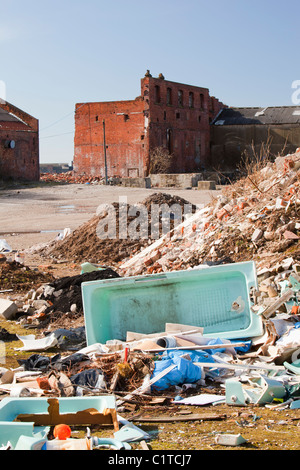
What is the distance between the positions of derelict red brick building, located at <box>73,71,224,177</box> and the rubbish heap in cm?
3464

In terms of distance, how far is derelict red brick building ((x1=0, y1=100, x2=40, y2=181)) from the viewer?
39500mm

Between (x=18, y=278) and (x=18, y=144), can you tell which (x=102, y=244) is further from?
(x=18, y=144)

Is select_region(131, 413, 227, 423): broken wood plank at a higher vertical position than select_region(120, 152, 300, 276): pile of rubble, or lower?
lower

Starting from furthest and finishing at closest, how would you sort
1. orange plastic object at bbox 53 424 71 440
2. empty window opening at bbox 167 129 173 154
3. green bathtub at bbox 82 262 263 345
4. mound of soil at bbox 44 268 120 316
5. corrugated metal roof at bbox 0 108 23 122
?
empty window opening at bbox 167 129 173 154, corrugated metal roof at bbox 0 108 23 122, mound of soil at bbox 44 268 120 316, green bathtub at bbox 82 262 263 345, orange plastic object at bbox 53 424 71 440

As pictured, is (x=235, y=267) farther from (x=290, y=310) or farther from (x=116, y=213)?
(x=116, y=213)

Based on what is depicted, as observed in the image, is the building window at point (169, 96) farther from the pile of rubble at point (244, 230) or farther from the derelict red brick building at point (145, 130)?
the pile of rubble at point (244, 230)

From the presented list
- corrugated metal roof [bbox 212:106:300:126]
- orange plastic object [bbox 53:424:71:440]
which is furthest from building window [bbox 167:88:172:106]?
orange plastic object [bbox 53:424:71:440]

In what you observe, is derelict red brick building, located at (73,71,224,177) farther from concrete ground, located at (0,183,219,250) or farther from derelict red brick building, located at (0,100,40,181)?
concrete ground, located at (0,183,219,250)

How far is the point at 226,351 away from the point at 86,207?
20883 millimetres

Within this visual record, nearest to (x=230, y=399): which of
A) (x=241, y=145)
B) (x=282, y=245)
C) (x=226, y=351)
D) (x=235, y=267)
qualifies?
(x=226, y=351)

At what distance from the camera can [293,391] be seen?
482 cm

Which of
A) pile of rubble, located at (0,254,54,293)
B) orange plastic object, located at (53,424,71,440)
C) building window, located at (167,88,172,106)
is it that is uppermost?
building window, located at (167,88,172,106)

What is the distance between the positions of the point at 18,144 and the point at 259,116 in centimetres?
2110

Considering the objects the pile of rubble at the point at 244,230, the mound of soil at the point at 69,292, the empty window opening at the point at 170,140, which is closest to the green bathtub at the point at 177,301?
the pile of rubble at the point at 244,230
